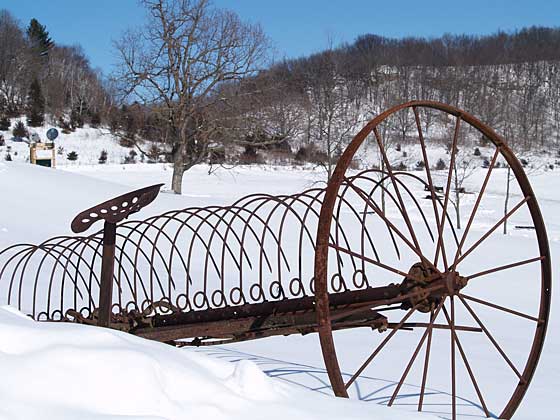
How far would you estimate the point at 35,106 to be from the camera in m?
29.8

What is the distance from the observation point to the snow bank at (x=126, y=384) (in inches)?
68.9

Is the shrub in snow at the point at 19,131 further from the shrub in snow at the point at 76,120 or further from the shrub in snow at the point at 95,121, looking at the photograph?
the shrub in snow at the point at 95,121

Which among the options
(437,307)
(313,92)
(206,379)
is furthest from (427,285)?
(313,92)

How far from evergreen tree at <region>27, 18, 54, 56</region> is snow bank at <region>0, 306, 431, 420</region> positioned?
38948mm

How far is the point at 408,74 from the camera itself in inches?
1519

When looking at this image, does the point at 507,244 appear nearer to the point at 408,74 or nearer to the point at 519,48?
the point at 408,74

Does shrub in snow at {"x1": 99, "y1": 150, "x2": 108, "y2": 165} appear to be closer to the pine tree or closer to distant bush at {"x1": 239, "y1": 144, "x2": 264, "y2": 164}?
the pine tree

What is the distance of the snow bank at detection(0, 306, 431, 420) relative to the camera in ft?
5.74

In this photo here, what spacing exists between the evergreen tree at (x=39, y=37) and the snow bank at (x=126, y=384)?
128 ft

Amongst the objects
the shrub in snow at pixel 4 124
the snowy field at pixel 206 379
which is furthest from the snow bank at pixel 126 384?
the shrub in snow at pixel 4 124

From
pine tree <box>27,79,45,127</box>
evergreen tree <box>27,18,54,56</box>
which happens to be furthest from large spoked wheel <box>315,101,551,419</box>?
evergreen tree <box>27,18,54,56</box>

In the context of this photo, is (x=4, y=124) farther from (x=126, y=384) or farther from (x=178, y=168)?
(x=126, y=384)

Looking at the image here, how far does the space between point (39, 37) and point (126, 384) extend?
4163 cm

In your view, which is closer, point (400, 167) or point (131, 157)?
point (400, 167)
